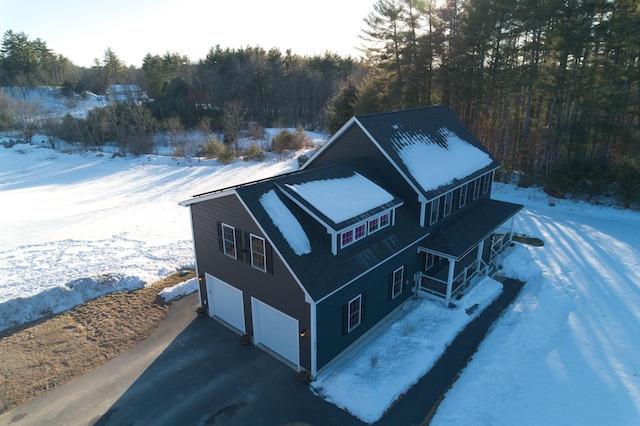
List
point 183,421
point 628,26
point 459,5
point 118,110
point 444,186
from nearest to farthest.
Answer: point 183,421 < point 444,186 < point 628,26 < point 459,5 < point 118,110

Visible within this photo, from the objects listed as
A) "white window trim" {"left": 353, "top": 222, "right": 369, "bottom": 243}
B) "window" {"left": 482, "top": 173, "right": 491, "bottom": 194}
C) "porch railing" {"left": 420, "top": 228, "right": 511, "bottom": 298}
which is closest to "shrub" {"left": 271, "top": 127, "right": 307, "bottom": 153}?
"window" {"left": 482, "top": 173, "right": 491, "bottom": 194}

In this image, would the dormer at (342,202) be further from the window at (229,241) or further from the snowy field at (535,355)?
the snowy field at (535,355)

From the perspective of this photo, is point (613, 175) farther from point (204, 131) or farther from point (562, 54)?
point (204, 131)

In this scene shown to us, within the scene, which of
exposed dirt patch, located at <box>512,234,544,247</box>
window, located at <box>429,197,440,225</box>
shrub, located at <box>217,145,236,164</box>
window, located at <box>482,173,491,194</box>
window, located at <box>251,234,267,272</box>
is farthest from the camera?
shrub, located at <box>217,145,236,164</box>

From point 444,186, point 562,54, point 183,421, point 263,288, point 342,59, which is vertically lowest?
point 183,421

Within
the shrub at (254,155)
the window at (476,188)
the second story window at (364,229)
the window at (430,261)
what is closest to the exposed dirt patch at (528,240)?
the window at (476,188)

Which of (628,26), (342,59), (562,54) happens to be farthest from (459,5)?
(342,59)

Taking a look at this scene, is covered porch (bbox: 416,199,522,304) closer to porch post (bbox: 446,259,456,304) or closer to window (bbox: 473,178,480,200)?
porch post (bbox: 446,259,456,304)
